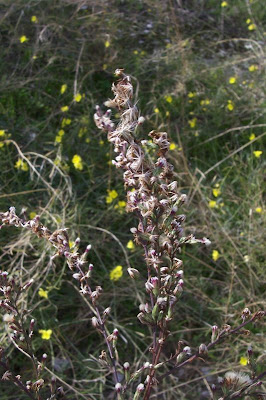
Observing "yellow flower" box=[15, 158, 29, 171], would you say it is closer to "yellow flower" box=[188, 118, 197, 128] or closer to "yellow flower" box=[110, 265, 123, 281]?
"yellow flower" box=[110, 265, 123, 281]

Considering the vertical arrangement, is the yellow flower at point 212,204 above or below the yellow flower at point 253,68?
below

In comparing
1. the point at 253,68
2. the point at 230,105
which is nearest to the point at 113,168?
the point at 230,105

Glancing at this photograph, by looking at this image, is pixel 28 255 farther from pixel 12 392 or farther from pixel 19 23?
pixel 19 23

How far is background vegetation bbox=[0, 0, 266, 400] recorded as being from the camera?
6.69ft

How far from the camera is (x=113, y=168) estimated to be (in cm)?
262

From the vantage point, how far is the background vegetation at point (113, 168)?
2039 millimetres

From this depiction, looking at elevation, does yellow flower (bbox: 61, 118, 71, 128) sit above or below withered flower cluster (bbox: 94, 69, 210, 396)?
below

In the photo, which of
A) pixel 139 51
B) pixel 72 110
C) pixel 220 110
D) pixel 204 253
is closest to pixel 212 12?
pixel 139 51

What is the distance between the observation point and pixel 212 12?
13.3 ft

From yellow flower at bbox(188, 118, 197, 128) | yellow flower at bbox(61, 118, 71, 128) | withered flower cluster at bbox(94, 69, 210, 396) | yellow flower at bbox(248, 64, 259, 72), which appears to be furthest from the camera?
yellow flower at bbox(248, 64, 259, 72)

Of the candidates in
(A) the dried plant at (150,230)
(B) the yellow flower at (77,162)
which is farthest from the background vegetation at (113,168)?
(A) the dried plant at (150,230)

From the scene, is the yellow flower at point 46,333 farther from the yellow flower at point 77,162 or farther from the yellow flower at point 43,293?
the yellow flower at point 77,162

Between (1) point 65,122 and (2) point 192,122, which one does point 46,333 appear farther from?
(2) point 192,122

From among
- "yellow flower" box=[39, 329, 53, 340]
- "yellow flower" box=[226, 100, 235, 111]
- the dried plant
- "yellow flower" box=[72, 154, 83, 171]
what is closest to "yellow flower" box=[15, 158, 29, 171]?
"yellow flower" box=[72, 154, 83, 171]
